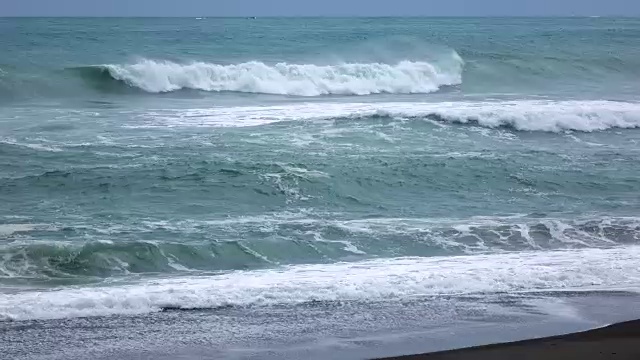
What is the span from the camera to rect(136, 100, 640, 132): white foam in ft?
61.3

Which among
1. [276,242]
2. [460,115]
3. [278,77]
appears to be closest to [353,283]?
[276,242]

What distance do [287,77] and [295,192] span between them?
16264mm

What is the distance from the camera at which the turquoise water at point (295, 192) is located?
8.22 metres

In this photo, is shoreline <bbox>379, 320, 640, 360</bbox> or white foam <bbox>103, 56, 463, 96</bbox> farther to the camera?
white foam <bbox>103, 56, 463, 96</bbox>

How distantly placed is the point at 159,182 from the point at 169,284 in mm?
4536

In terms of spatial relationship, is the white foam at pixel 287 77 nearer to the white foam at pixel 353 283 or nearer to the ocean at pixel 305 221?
the ocean at pixel 305 221

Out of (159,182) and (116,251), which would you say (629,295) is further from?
(159,182)

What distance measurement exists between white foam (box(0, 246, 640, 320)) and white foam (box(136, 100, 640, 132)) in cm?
970

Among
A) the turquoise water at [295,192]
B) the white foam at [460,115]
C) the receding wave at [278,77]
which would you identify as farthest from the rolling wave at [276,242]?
the receding wave at [278,77]

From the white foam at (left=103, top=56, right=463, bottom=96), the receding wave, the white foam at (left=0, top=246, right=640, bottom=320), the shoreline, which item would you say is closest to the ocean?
the white foam at (left=0, top=246, right=640, bottom=320)

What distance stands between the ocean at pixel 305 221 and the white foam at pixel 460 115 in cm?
Answer: 7

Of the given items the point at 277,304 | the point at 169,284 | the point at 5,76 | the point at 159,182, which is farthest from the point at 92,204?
the point at 5,76

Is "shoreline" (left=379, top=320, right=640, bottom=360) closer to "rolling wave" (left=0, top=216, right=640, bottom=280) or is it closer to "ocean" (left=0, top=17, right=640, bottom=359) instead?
"ocean" (left=0, top=17, right=640, bottom=359)

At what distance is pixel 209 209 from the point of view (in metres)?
11.2
